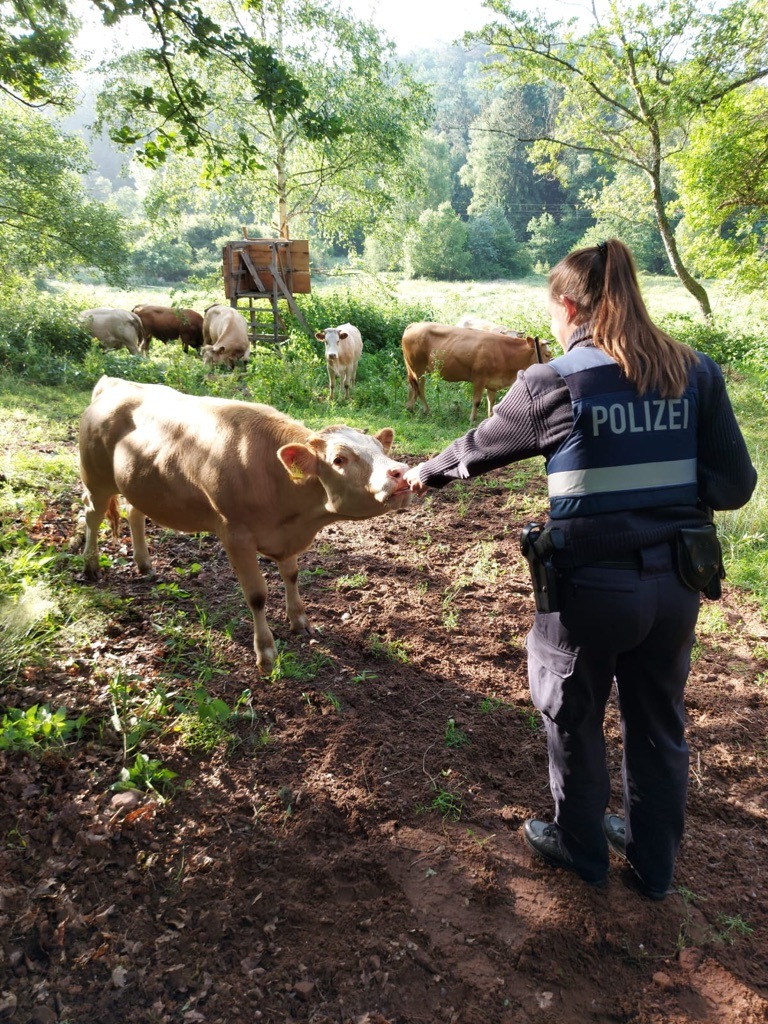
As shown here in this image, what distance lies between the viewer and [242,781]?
3.21 metres

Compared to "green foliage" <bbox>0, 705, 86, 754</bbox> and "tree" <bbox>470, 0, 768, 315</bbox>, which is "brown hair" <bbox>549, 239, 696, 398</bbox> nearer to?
"green foliage" <bbox>0, 705, 86, 754</bbox>

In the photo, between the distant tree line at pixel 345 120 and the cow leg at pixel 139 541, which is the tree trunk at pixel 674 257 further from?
the cow leg at pixel 139 541

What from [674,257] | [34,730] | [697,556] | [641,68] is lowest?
[34,730]

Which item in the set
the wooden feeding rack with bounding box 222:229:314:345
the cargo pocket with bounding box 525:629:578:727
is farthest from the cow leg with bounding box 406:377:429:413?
the cargo pocket with bounding box 525:629:578:727

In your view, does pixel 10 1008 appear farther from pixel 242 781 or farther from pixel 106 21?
pixel 106 21

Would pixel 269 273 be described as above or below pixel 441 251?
below

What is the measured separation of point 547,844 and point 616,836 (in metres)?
0.35

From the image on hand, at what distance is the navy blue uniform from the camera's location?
6.97 ft

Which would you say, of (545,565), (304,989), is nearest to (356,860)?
(304,989)

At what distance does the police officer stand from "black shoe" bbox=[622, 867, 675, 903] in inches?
16.3

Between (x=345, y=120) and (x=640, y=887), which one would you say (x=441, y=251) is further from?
(x=640, y=887)

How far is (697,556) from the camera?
84.8 inches

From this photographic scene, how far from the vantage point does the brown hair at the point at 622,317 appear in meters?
2.10

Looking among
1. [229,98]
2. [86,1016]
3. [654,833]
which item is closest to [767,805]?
[654,833]
